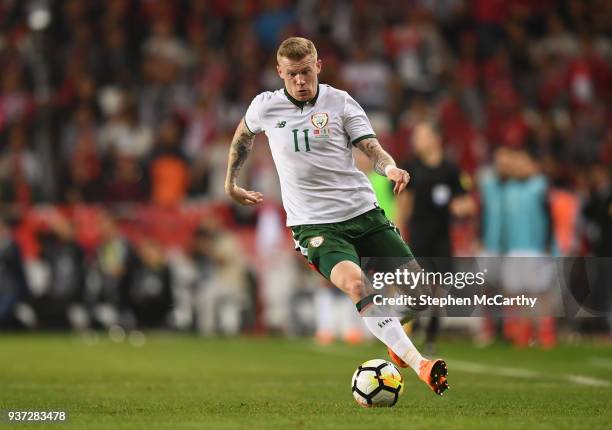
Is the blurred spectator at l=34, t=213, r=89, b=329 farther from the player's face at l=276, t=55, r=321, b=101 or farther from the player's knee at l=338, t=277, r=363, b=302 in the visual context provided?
the player's knee at l=338, t=277, r=363, b=302

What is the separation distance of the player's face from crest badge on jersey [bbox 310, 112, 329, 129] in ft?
0.44

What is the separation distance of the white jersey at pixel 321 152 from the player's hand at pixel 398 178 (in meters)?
0.60

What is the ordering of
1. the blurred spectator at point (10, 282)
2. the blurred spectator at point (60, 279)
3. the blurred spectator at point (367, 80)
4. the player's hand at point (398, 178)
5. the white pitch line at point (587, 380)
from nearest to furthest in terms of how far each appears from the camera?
the player's hand at point (398, 178) < the white pitch line at point (587, 380) < the blurred spectator at point (10, 282) < the blurred spectator at point (60, 279) < the blurred spectator at point (367, 80)

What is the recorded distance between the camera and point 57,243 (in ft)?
62.2

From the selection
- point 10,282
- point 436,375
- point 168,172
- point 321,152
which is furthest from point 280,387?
point 168,172

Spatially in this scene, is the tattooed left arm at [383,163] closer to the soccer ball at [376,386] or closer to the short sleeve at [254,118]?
the short sleeve at [254,118]

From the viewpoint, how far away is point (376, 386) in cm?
766

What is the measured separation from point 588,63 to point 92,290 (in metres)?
9.32

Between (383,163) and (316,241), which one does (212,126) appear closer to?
(316,241)

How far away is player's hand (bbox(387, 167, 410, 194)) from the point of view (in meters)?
7.22

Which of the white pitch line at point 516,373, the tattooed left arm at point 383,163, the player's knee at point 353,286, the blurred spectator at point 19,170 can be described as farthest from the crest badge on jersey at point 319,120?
the blurred spectator at point 19,170

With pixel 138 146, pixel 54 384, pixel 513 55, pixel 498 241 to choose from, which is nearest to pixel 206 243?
pixel 138 146

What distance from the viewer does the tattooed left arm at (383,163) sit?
729cm

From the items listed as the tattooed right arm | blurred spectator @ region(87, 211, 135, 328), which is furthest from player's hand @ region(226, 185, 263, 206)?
blurred spectator @ region(87, 211, 135, 328)
